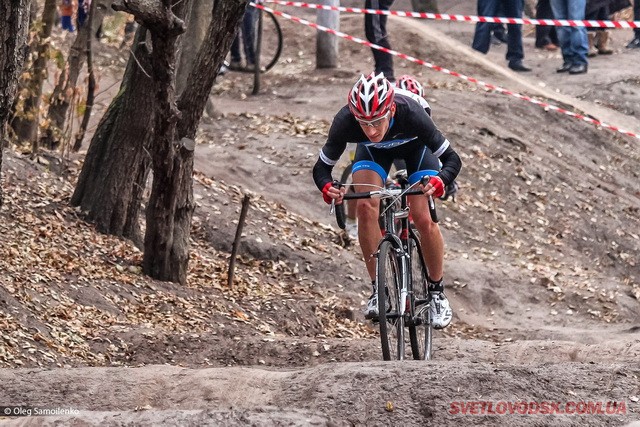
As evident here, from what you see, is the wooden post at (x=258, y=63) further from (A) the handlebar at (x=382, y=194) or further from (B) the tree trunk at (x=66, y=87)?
(A) the handlebar at (x=382, y=194)

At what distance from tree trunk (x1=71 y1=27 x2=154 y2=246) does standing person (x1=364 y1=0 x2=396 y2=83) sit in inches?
255

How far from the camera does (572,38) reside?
19.1 m

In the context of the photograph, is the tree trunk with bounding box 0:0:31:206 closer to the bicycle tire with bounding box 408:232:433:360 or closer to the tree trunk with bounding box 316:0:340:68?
the bicycle tire with bounding box 408:232:433:360

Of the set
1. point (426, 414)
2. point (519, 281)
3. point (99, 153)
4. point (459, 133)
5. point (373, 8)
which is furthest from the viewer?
point (373, 8)

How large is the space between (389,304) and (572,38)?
12435 millimetres

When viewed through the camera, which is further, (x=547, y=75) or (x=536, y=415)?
(x=547, y=75)

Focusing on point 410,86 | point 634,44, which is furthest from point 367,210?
point 634,44

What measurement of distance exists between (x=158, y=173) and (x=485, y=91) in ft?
29.8

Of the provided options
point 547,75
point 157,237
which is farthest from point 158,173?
point 547,75

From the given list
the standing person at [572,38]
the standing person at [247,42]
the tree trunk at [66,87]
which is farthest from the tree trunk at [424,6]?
the tree trunk at [66,87]

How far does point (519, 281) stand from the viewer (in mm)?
12516

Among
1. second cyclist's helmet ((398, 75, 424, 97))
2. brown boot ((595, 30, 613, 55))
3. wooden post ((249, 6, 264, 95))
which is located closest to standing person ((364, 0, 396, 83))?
wooden post ((249, 6, 264, 95))

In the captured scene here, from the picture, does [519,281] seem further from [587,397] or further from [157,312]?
[587,397]

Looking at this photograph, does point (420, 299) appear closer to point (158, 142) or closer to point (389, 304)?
point (389, 304)
